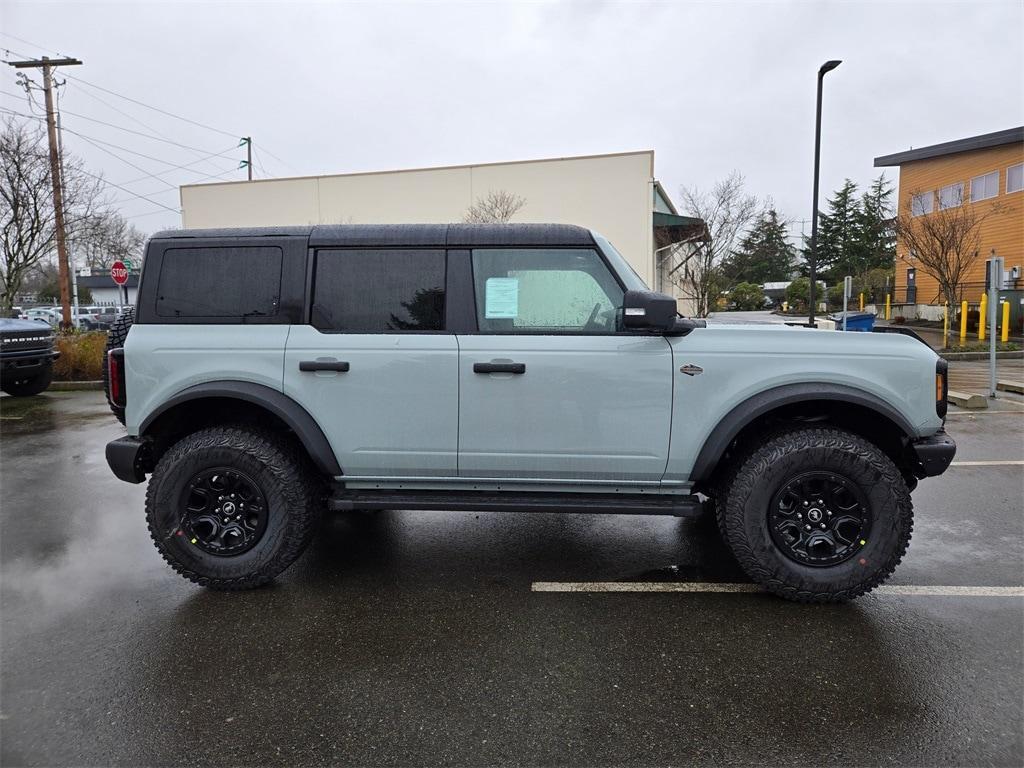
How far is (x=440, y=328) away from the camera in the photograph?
3.65 metres

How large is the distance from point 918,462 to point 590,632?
78.3 inches

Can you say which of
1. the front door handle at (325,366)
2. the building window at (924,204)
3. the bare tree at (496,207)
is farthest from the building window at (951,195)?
the front door handle at (325,366)

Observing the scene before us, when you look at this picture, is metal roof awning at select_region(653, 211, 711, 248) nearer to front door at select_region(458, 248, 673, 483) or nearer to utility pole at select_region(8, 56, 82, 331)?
utility pole at select_region(8, 56, 82, 331)

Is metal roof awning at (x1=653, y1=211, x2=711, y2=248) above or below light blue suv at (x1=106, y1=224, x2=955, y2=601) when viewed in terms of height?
above

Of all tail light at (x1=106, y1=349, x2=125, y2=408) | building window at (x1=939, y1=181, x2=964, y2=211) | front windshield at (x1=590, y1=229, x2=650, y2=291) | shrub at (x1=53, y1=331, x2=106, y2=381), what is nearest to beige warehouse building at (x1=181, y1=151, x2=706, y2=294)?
building window at (x1=939, y1=181, x2=964, y2=211)

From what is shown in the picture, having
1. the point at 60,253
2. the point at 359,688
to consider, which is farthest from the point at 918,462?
the point at 60,253

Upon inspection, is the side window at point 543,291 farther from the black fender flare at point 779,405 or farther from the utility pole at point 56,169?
the utility pole at point 56,169

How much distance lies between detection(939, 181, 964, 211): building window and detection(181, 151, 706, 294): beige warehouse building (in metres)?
10.4

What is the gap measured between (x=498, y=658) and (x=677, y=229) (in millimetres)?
25101

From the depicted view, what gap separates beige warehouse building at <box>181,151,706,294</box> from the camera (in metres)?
24.8

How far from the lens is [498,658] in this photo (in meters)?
2.98

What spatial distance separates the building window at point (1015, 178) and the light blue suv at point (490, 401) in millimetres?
27861

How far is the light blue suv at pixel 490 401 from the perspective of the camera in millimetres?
3438

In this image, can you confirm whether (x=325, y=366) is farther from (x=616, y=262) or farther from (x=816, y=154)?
(x=816, y=154)
